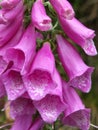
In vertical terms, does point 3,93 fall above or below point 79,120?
above

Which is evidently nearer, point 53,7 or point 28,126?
point 53,7

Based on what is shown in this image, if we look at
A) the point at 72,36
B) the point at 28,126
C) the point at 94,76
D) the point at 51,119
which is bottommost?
the point at 94,76

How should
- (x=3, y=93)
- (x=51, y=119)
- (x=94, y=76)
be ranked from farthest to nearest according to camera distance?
(x=94, y=76), (x=3, y=93), (x=51, y=119)

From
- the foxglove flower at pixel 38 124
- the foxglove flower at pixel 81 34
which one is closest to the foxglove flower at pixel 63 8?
the foxglove flower at pixel 81 34

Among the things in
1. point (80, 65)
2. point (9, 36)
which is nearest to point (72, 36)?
point (80, 65)

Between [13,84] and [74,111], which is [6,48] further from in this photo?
[74,111]

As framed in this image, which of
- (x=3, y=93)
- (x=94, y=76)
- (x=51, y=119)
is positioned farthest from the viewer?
(x=94, y=76)

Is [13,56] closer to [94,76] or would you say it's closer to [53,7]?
[53,7]

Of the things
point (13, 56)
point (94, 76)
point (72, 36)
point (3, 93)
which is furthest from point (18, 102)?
point (94, 76)
